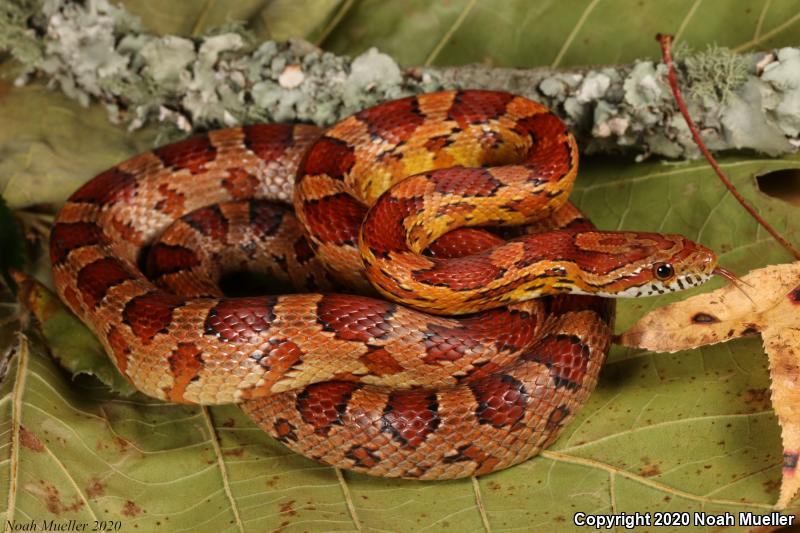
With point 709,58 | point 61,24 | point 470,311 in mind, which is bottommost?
point 470,311

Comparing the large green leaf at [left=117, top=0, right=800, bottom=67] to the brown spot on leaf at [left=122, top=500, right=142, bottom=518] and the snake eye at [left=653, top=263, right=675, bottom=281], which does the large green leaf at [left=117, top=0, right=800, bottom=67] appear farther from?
the brown spot on leaf at [left=122, top=500, right=142, bottom=518]

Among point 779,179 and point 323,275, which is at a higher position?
point 779,179

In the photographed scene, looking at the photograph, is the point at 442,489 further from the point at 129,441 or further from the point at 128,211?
the point at 128,211

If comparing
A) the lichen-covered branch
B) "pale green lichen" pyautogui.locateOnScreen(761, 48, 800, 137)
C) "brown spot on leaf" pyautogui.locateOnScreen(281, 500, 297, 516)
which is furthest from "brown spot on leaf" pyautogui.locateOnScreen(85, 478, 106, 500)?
"pale green lichen" pyautogui.locateOnScreen(761, 48, 800, 137)

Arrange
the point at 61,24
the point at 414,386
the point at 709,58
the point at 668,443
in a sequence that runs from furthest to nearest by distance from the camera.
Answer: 1. the point at 61,24
2. the point at 709,58
3. the point at 414,386
4. the point at 668,443

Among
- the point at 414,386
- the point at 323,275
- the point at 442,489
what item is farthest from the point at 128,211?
the point at 442,489

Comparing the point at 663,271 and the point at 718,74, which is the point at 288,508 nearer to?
the point at 663,271
